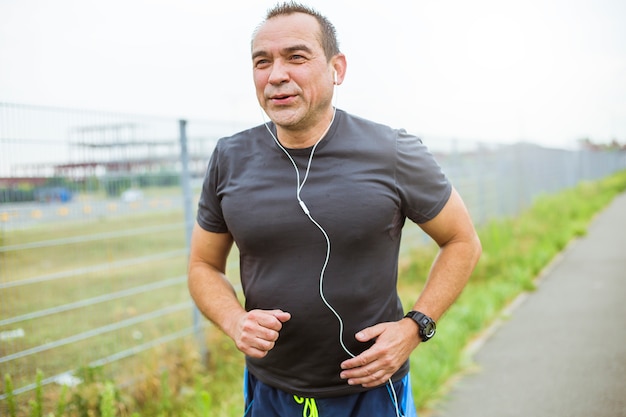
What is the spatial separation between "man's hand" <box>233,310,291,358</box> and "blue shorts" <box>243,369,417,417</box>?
338 mm

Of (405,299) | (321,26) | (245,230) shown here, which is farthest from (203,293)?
(405,299)

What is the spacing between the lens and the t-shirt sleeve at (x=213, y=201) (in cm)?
223

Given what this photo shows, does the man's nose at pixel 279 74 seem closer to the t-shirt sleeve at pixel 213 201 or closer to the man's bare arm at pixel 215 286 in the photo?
the t-shirt sleeve at pixel 213 201

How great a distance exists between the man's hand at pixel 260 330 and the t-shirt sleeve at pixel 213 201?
1.47 feet

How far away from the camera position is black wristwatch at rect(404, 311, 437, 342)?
6.77 ft

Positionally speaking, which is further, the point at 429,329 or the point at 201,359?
the point at 201,359

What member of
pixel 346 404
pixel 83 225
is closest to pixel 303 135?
pixel 346 404

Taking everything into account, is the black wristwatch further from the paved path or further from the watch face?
the paved path

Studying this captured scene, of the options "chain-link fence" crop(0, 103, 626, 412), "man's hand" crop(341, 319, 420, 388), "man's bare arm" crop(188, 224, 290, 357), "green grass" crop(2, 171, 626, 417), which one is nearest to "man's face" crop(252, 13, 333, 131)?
"man's bare arm" crop(188, 224, 290, 357)

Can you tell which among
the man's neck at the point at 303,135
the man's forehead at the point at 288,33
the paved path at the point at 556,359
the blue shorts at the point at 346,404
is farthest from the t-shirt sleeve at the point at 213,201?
the paved path at the point at 556,359

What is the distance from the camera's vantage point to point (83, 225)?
4195mm

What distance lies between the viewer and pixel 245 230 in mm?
2072

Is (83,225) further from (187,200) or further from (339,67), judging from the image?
(339,67)

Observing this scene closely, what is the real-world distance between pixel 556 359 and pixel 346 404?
148 inches
